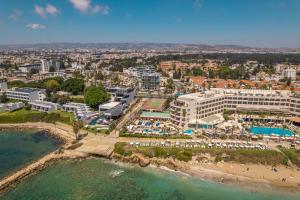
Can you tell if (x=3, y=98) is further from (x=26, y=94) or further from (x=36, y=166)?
(x=36, y=166)

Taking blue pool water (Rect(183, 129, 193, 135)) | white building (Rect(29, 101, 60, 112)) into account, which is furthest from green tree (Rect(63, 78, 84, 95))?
blue pool water (Rect(183, 129, 193, 135))

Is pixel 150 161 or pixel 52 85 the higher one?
pixel 52 85

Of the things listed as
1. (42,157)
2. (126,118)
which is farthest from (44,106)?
(42,157)

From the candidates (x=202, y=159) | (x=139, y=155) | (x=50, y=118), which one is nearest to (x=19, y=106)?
(x=50, y=118)

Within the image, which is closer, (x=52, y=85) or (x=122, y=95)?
(x=122, y=95)

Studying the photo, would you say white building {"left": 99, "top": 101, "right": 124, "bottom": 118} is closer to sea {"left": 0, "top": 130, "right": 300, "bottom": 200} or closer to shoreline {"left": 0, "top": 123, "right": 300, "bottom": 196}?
shoreline {"left": 0, "top": 123, "right": 300, "bottom": 196}

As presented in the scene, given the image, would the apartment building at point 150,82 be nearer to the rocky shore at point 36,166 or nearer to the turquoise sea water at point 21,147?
the turquoise sea water at point 21,147

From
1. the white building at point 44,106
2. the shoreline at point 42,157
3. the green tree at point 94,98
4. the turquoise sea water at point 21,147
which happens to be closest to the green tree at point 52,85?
the white building at point 44,106
